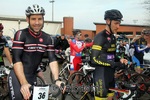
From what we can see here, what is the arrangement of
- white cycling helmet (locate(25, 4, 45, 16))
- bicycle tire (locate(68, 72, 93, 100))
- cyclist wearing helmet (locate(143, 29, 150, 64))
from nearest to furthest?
white cycling helmet (locate(25, 4, 45, 16))
bicycle tire (locate(68, 72, 93, 100))
cyclist wearing helmet (locate(143, 29, 150, 64))

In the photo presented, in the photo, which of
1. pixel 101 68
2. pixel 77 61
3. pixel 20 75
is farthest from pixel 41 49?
pixel 77 61

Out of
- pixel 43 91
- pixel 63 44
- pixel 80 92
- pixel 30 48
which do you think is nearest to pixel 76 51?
pixel 80 92

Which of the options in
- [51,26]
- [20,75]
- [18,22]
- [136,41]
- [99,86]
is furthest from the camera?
[51,26]

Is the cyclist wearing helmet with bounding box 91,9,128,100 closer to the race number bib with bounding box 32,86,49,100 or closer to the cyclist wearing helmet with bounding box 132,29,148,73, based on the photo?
the race number bib with bounding box 32,86,49,100

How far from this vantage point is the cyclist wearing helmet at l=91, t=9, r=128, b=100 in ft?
15.3

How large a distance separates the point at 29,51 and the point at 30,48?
4cm


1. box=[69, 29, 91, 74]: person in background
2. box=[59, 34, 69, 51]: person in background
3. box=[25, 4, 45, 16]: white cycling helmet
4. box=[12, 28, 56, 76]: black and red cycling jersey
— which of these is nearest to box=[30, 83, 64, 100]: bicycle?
box=[12, 28, 56, 76]: black and red cycling jersey

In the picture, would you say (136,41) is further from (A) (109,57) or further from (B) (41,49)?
(B) (41,49)

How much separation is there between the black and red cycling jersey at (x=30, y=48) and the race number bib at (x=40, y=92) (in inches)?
22.2

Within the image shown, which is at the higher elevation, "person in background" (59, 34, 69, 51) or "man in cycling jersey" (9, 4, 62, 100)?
"man in cycling jersey" (9, 4, 62, 100)

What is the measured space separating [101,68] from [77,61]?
4.47 metres

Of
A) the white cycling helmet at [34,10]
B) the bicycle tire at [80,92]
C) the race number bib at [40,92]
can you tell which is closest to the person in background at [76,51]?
the bicycle tire at [80,92]

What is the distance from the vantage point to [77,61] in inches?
364

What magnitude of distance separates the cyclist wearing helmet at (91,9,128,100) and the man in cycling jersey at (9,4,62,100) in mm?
1012
